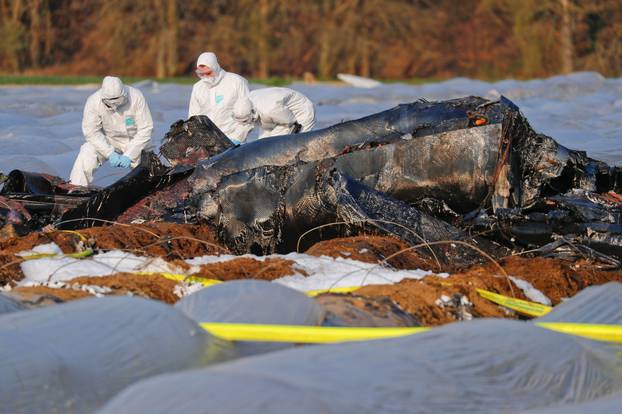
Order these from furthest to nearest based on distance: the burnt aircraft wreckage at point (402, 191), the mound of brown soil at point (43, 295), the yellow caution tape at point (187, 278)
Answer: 1. the burnt aircraft wreckage at point (402, 191)
2. the yellow caution tape at point (187, 278)
3. the mound of brown soil at point (43, 295)

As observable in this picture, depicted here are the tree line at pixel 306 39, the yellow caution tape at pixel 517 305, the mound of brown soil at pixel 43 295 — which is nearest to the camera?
the mound of brown soil at pixel 43 295

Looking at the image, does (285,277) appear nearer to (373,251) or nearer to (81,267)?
(373,251)

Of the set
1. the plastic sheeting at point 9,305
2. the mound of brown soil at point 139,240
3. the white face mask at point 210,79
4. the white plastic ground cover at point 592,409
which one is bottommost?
the mound of brown soil at point 139,240

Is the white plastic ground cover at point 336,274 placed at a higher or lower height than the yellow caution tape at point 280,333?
lower

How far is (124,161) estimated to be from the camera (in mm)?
10641

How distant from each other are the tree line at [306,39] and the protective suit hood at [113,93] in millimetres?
23956

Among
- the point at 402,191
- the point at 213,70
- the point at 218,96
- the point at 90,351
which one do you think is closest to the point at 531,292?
the point at 402,191

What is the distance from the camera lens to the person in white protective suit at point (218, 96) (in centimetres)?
1116

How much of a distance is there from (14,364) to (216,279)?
2.04 meters

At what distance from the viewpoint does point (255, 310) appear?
4078 millimetres

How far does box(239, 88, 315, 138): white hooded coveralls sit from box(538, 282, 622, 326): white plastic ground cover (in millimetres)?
6513

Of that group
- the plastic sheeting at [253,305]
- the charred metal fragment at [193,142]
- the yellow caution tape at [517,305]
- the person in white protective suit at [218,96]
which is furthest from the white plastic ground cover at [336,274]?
the person in white protective suit at [218,96]

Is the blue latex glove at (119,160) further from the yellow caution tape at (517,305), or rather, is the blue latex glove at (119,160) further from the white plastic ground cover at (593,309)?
the white plastic ground cover at (593,309)

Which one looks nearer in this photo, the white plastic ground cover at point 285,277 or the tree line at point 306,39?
the white plastic ground cover at point 285,277
